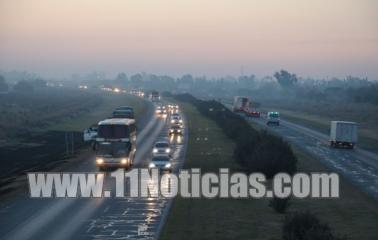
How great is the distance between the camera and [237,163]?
51469 millimetres

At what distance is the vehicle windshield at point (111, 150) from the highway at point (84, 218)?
6250 mm

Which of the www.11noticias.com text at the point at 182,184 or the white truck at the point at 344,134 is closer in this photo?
the www.11noticias.com text at the point at 182,184

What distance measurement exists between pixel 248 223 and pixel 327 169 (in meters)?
22.9

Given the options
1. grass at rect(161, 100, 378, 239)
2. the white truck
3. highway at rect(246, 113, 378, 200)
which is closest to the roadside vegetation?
grass at rect(161, 100, 378, 239)

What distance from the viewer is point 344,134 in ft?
237

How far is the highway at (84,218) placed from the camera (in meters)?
26.1

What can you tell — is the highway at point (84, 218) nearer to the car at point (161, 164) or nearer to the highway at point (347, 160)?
the car at point (161, 164)

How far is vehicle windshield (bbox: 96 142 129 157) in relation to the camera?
1817 inches

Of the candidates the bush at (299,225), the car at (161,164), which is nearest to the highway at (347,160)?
the car at (161,164)

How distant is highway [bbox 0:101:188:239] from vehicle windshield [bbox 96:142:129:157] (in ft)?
20.5

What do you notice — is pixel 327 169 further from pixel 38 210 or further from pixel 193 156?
pixel 38 210

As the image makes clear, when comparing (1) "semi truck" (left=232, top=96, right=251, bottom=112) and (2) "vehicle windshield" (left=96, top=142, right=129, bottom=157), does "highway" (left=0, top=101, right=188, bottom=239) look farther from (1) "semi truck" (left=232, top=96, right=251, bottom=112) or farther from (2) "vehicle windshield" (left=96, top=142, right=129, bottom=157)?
(1) "semi truck" (left=232, top=96, right=251, bottom=112)

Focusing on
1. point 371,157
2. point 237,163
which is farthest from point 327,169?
point 371,157

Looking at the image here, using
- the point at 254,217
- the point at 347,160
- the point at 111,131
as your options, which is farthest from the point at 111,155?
the point at 347,160
